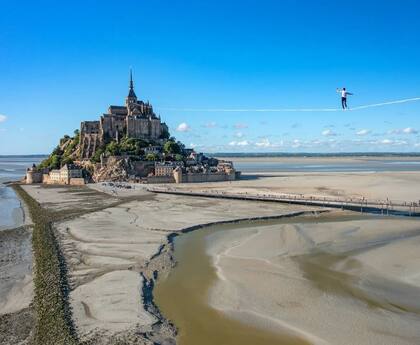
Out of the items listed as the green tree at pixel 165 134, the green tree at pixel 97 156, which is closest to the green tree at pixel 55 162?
the green tree at pixel 97 156

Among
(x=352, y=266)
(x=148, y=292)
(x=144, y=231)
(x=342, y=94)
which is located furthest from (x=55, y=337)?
(x=144, y=231)

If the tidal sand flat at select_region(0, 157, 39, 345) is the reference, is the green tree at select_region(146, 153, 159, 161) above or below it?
above

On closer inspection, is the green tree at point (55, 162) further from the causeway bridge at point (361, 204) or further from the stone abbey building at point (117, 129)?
the causeway bridge at point (361, 204)

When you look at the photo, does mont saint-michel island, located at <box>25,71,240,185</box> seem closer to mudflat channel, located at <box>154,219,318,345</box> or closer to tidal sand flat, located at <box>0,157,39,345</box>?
tidal sand flat, located at <box>0,157,39,345</box>

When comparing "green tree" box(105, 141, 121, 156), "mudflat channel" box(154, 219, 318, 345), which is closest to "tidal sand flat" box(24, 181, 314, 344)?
"mudflat channel" box(154, 219, 318, 345)

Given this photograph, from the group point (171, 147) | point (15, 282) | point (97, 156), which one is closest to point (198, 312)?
point (15, 282)

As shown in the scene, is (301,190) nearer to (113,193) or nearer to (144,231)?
(113,193)
